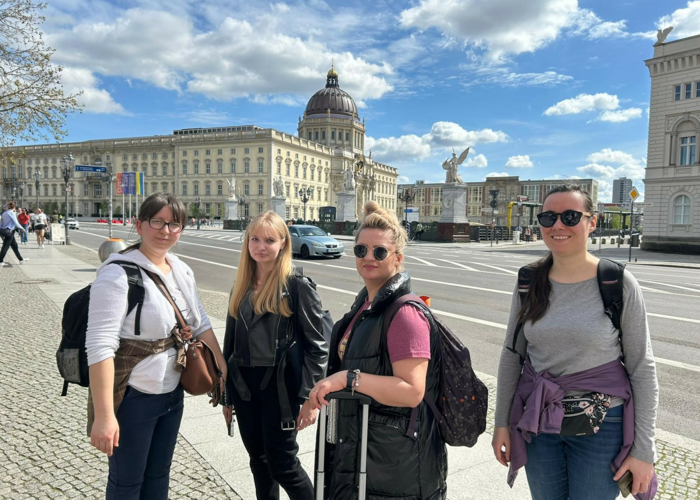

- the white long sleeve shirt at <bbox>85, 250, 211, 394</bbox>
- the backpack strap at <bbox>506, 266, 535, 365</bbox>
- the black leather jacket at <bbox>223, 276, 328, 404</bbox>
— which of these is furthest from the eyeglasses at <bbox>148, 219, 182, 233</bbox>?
the backpack strap at <bbox>506, 266, 535, 365</bbox>

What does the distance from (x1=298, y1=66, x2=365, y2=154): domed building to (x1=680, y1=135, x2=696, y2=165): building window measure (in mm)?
94615

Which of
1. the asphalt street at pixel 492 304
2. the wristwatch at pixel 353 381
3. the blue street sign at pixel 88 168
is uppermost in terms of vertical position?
the blue street sign at pixel 88 168

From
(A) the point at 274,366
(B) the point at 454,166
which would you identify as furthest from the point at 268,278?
(B) the point at 454,166

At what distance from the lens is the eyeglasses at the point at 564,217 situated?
221 cm

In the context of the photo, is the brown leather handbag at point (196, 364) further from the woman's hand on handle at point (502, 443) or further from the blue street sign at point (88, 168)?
the blue street sign at point (88, 168)

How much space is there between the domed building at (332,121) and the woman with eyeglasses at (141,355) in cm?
12115

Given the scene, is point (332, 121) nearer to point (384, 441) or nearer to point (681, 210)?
point (681, 210)

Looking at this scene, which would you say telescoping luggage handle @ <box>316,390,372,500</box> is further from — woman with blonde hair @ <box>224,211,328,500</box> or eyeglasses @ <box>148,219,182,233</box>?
eyeglasses @ <box>148,219,182,233</box>

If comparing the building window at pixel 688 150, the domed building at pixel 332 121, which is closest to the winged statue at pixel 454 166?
the building window at pixel 688 150

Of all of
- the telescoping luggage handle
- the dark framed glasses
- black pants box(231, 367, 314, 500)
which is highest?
the dark framed glasses

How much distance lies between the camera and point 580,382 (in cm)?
211

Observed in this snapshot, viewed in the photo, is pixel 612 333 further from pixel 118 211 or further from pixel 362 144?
pixel 362 144

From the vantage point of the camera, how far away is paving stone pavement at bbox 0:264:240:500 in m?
3.31

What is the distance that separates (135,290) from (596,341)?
2112 millimetres
